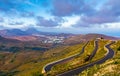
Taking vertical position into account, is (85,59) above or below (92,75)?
below

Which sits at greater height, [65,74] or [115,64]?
[115,64]

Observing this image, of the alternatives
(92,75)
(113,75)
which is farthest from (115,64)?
(113,75)

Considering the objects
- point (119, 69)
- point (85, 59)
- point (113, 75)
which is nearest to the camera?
point (113, 75)

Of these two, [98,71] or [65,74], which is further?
[65,74]

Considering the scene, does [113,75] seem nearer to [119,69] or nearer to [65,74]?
[119,69]

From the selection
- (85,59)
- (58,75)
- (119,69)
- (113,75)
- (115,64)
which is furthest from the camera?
(85,59)

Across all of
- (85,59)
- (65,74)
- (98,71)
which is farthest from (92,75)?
(85,59)

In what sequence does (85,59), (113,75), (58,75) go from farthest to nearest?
(85,59)
(58,75)
(113,75)

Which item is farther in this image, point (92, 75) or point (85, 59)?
point (85, 59)

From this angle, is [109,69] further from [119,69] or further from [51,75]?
[51,75]

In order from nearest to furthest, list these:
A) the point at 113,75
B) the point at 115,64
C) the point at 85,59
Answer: the point at 113,75 → the point at 115,64 → the point at 85,59
